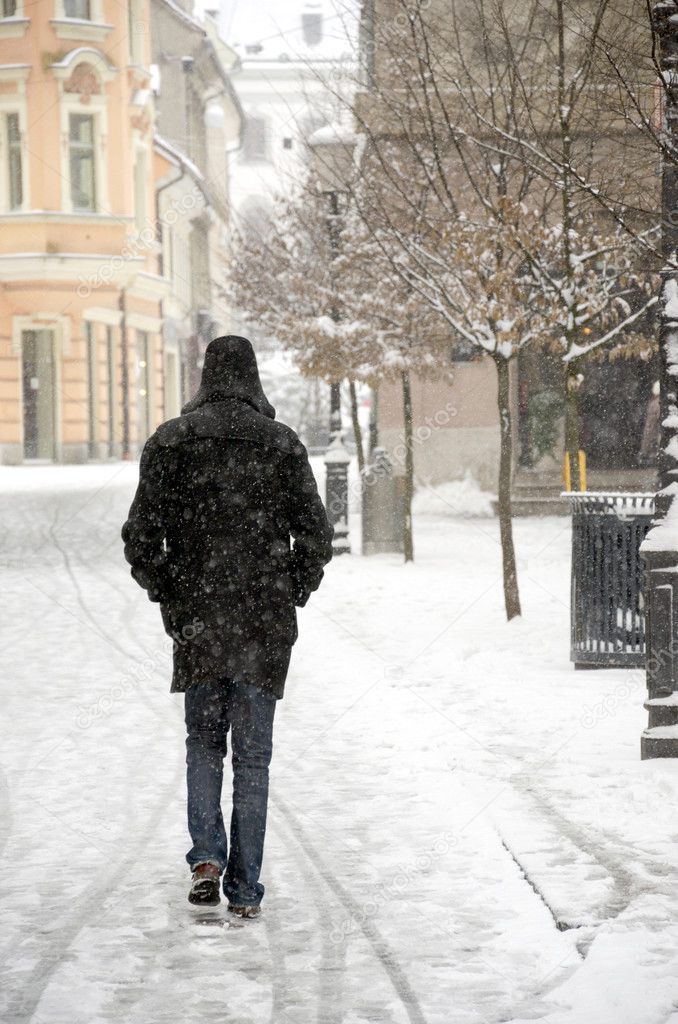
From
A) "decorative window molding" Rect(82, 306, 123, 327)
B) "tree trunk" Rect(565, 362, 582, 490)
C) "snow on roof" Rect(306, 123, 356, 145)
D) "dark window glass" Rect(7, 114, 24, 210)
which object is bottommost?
"tree trunk" Rect(565, 362, 582, 490)

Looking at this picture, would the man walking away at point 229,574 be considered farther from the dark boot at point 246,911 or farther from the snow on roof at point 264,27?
the snow on roof at point 264,27

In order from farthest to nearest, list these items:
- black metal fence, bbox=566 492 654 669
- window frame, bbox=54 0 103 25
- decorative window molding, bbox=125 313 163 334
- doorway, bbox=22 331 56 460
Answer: decorative window molding, bbox=125 313 163 334, doorway, bbox=22 331 56 460, window frame, bbox=54 0 103 25, black metal fence, bbox=566 492 654 669

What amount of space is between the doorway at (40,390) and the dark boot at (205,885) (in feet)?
103

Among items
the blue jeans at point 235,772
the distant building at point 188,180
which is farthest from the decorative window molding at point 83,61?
the blue jeans at point 235,772

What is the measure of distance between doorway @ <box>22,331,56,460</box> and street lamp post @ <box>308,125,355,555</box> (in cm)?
1846

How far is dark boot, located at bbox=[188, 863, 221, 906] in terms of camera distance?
4.93m

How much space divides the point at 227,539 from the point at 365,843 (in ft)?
5.51

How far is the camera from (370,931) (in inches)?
189

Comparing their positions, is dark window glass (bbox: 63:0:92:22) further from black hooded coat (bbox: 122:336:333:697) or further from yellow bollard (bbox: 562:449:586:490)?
black hooded coat (bbox: 122:336:333:697)

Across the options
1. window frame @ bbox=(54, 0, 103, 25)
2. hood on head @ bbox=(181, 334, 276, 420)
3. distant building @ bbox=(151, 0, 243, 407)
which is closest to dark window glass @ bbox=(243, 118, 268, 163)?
distant building @ bbox=(151, 0, 243, 407)

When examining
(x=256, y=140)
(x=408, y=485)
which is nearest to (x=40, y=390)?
(x=408, y=485)

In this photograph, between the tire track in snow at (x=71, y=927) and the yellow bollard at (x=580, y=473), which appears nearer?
the tire track in snow at (x=71, y=927)

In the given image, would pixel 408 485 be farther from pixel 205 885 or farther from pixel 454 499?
pixel 205 885

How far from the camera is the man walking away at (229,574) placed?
4805mm
